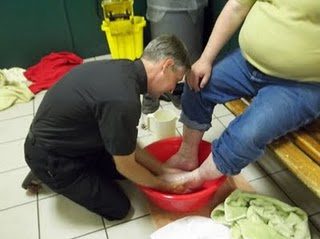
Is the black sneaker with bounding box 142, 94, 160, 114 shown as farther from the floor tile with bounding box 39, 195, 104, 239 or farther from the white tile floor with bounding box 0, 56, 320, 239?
the floor tile with bounding box 39, 195, 104, 239

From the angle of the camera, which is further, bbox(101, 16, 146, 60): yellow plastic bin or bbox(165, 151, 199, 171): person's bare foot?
bbox(101, 16, 146, 60): yellow plastic bin

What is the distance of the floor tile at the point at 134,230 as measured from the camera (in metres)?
1.29

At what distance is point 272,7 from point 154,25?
1230 mm

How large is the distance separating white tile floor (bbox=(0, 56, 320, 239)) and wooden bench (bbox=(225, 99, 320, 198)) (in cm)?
33

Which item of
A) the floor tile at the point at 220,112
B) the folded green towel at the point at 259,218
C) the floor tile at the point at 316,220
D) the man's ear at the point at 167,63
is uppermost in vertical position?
the man's ear at the point at 167,63

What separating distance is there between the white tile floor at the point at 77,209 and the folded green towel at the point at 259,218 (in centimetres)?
13

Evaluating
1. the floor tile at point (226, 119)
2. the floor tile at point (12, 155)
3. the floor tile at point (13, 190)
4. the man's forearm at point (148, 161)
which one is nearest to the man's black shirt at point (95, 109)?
the man's forearm at point (148, 161)

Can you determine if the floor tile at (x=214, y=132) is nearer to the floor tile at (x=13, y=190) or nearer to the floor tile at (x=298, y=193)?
the floor tile at (x=298, y=193)

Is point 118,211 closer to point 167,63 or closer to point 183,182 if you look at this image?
point 183,182

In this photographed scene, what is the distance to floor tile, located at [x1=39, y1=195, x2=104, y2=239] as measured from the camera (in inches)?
51.9

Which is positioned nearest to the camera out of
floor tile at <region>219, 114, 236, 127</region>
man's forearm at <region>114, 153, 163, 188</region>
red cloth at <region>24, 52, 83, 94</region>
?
man's forearm at <region>114, 153, 163, 188</region>

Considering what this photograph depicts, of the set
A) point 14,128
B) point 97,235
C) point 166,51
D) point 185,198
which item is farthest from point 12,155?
point 166,51

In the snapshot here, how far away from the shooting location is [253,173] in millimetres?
1519

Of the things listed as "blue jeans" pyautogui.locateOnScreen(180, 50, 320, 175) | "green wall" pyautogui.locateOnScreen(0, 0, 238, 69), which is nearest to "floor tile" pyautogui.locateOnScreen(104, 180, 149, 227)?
"blue jeans" pyautogui.locateOnScreen(180, 50, 320, 175)
